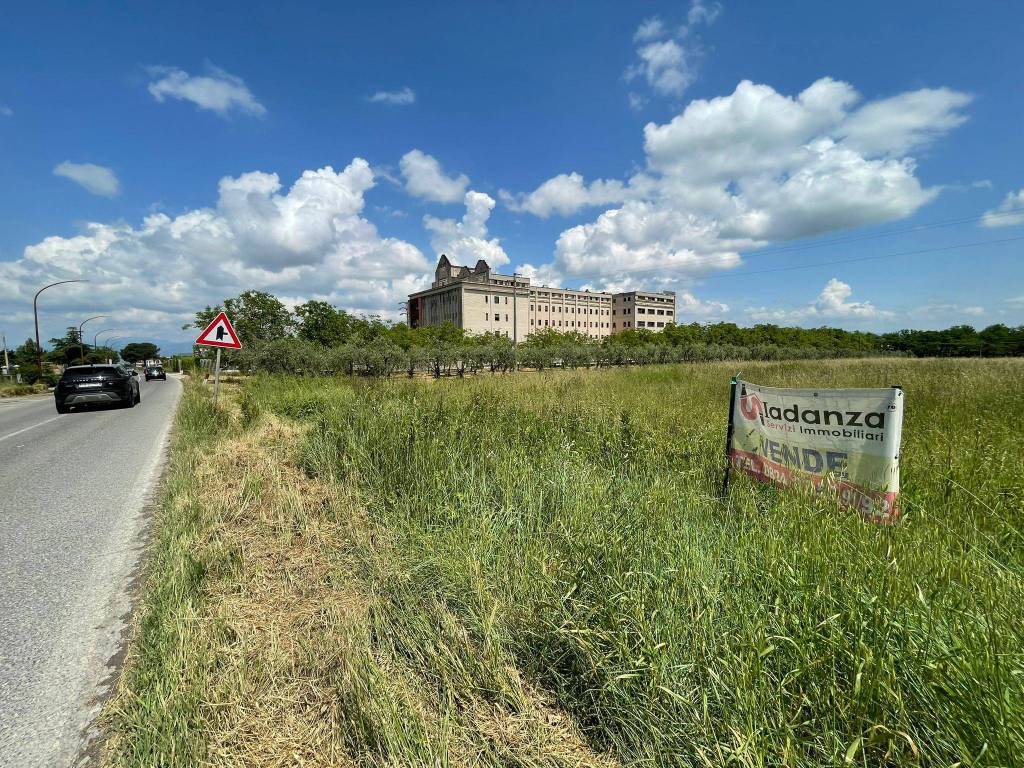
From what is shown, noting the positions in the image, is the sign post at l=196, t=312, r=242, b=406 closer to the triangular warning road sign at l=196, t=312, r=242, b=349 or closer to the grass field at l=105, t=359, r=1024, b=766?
the triangular warning road sign at l=196, t=312, r=242, b=349

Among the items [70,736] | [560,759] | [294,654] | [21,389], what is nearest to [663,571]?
[560,759]

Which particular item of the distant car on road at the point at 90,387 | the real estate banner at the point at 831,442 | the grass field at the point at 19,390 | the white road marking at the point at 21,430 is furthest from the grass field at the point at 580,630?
the grass field at the point at 19,390

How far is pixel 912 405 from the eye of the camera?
23.6 ft

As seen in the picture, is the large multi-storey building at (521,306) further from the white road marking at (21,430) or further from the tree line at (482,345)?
the white road marking at (21,430)

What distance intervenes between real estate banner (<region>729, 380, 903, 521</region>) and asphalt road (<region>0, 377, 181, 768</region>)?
4.45 m

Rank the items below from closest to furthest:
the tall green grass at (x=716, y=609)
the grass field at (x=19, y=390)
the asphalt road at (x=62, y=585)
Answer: the tall green grass at (x=716, y=609), the asphalt road at (x=62, y=585), the grass field at (x=19, y=390)

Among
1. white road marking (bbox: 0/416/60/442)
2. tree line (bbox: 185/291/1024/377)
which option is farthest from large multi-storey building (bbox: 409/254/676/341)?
white road marking (bbox: 0/416/60/442)

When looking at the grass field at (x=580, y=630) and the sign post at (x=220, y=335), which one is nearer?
the grass field at (x=580, y=630)

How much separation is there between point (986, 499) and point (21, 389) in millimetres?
37394

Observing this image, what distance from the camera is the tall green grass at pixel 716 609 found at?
4.51 ft

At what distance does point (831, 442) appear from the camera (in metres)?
3.01

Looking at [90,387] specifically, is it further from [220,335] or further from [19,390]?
[19,390]

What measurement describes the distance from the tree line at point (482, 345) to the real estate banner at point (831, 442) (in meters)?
17.5

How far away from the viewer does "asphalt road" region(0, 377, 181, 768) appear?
2.00 m
